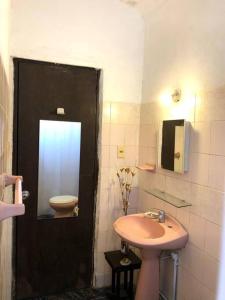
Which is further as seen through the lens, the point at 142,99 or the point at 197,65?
the point at 142,99

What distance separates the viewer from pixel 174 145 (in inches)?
70.1

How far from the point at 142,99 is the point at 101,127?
47 centimetres

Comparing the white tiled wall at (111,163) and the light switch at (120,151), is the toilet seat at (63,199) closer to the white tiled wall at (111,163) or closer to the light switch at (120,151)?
the white tiled wall at (111,163)

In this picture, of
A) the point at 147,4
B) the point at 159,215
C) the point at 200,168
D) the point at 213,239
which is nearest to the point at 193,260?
the point at 213,239

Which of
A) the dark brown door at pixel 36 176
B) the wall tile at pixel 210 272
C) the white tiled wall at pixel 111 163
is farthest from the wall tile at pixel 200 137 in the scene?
the dark brown door at pixel 36 176

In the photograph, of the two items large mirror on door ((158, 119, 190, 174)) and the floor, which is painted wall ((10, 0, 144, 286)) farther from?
large mirror on door ((158, 119, 190, 174))

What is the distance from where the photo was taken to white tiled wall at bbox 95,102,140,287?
2250mm

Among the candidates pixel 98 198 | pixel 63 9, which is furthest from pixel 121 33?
pixel 98 198

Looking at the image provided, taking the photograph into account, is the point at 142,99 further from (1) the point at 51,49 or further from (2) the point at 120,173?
(1) the point at 51,49

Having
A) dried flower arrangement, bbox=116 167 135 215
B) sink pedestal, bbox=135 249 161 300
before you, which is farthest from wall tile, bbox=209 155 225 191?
dried flower arrangement, bbox=116 167 135 215

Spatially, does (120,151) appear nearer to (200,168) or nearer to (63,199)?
(63,199)

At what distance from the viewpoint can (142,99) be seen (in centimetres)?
234

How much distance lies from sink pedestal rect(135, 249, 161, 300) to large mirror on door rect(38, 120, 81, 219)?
0.75m

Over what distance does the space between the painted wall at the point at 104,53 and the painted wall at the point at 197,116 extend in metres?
0.28
